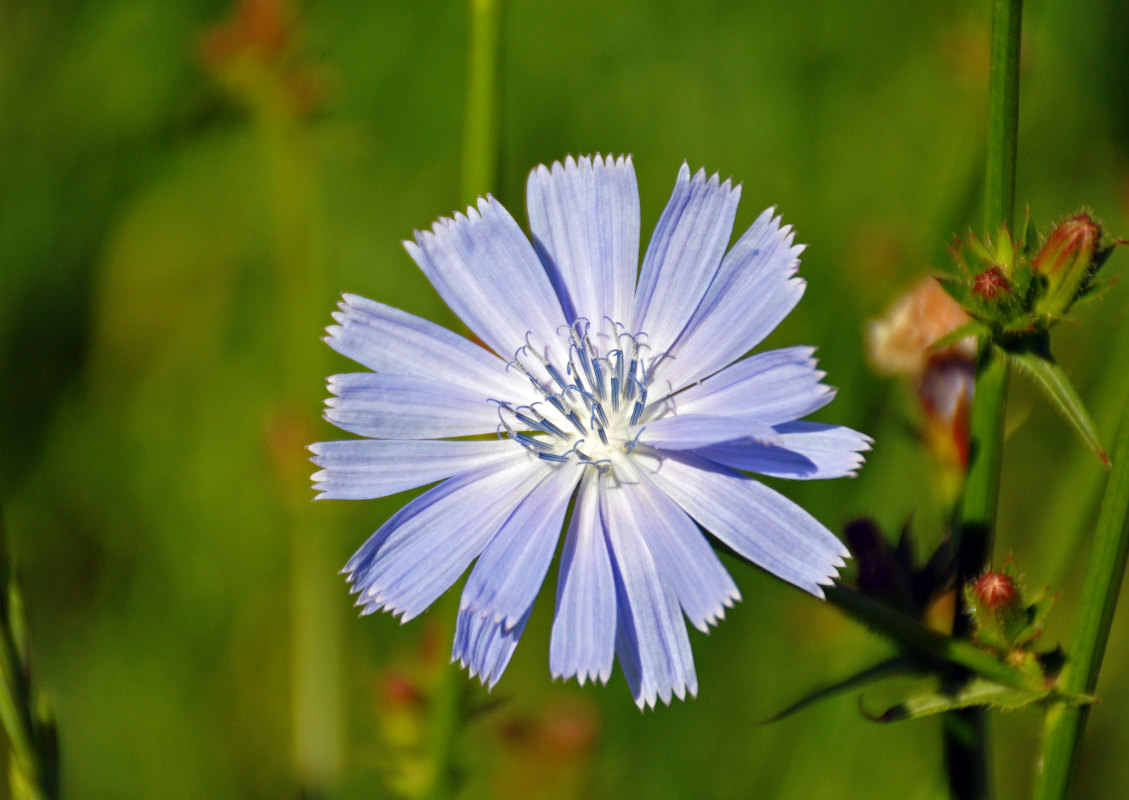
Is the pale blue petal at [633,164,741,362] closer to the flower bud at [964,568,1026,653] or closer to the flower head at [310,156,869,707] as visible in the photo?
the flower head at [310,156,869,707]

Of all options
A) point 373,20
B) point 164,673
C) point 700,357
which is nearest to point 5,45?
point 373,20

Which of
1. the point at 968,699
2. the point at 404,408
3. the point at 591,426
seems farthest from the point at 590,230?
the point at 968,699

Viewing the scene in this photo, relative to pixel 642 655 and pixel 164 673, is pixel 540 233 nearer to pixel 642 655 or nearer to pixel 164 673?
pixel 642 655

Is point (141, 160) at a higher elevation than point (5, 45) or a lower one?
lower

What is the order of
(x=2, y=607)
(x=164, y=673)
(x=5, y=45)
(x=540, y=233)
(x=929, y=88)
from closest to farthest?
(x=2, y=607)
(x=540, y=233)
(x=164, y=673)
(x=5, y=45)
(x=929, y=88)

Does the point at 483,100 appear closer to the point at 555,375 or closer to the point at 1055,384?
the point at 555,375

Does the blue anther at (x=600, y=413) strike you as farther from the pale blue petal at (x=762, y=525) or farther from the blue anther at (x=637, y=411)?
the pale blue petal at (x=762, y=525)

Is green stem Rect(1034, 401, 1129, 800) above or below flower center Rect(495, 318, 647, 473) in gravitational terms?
below

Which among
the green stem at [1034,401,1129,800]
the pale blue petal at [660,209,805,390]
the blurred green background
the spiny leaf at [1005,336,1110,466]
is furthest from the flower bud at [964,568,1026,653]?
the blurred green background
